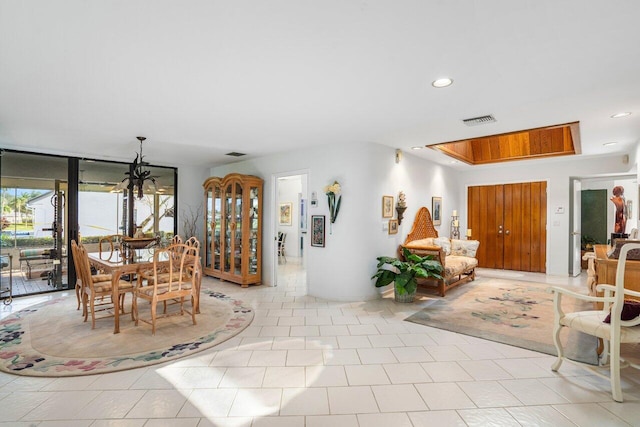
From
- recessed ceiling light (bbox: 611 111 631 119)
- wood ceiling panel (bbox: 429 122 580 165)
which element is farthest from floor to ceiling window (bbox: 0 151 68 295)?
recessed ceiling light (bbox: 611 111 631 119)

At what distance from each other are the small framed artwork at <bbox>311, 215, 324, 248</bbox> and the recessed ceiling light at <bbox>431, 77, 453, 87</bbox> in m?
2.78

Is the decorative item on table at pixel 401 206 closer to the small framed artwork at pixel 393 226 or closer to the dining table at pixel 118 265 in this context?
the small framed artwork at pixel 393 226

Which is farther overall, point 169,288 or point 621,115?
point 169,288

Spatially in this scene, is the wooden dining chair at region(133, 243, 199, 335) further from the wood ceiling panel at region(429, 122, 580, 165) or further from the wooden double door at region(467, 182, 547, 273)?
the wooden double door at region(467, 182, 547, 273)

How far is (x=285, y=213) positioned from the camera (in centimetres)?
966

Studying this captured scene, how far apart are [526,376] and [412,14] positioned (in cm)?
280

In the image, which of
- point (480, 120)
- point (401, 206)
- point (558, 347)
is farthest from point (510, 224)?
point (558, 347)

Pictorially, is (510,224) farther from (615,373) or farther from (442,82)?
(442,82)

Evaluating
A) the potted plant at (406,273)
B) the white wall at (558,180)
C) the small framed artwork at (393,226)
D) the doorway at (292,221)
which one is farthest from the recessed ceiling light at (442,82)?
the doorway at (292,221)

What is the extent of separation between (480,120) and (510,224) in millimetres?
4532

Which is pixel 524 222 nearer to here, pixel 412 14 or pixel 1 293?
pixel 412 14

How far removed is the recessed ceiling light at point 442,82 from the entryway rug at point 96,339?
10.3 ft

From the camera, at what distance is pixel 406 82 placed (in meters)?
2.61

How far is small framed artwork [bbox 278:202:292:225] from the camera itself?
→ 958 centimetres
